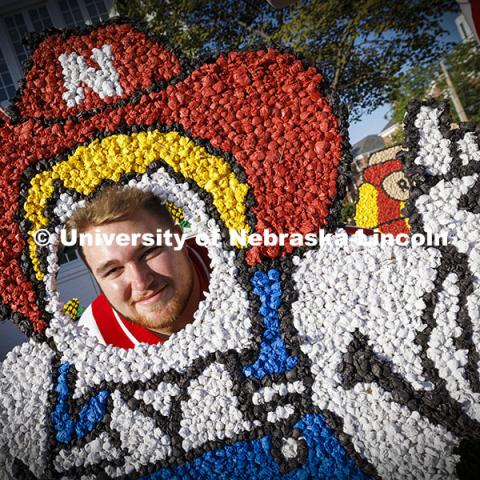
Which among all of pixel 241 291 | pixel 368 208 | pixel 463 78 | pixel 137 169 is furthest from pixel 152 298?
pixel 463 78

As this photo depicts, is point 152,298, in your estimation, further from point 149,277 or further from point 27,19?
point 27,19

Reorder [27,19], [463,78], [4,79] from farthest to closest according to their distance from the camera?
[463,78], [4,79], [27,19]

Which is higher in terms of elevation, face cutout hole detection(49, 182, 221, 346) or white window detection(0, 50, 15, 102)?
white window detection(0, 50, 15, 102)

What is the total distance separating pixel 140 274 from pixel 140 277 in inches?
0.5

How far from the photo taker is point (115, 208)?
168cm

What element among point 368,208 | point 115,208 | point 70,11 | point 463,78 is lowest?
point 368,208

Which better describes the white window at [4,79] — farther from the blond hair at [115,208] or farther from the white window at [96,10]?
the blond hair at [115,208]

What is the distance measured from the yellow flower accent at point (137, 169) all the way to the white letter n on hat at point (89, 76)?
20 cm

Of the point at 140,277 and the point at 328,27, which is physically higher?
the point at 328,27

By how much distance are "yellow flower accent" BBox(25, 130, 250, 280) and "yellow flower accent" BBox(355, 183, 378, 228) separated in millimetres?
4359

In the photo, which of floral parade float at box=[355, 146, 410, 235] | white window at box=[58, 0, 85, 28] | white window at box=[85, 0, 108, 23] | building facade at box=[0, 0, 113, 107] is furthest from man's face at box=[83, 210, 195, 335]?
white window at box=[85, 0, 108, 23]

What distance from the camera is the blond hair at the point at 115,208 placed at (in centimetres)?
167

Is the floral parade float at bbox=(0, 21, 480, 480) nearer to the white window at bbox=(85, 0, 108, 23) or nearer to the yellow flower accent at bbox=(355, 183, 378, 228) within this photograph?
the yellow flower accent at bbox=(355, 183, 378, 228)

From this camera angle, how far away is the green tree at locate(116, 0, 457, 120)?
667 cm
